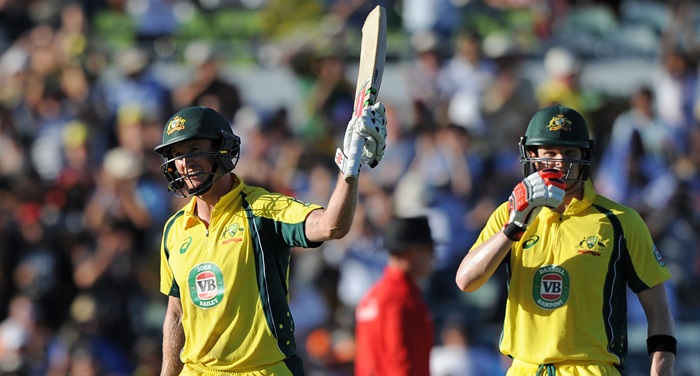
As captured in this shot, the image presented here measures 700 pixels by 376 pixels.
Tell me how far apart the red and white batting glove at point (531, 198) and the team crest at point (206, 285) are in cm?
144

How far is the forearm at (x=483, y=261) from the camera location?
19.1 feet

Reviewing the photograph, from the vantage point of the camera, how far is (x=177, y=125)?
620 cm

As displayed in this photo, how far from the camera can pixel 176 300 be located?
21.1 feet

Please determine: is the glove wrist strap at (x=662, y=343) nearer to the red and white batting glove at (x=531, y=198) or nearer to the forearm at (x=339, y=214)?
the red and white batting glove at (x=531, y=198)

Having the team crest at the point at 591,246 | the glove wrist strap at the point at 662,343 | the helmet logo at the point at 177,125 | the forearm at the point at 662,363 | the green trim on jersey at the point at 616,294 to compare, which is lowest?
the forearm at the point at 662,363

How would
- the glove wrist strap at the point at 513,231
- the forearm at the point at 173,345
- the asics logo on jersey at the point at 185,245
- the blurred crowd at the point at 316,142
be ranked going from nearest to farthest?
1. the glove wrist strap at the point at 513,231
2. the asics logo on jersey at the point at 185,245
3. the forearm at the point at 173,345
4. the blurred crowd at the point at 316,142

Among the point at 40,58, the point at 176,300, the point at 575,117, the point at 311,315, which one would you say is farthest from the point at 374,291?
the point at 40,58

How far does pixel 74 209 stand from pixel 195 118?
6738 mm

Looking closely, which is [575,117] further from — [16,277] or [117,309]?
[16,277]

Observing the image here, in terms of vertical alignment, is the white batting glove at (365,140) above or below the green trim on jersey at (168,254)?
above

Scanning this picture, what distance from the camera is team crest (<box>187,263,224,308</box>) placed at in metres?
6.05

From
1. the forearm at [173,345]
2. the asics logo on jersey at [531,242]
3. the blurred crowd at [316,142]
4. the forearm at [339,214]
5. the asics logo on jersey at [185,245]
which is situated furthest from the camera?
the blurred crowd at [316,142]

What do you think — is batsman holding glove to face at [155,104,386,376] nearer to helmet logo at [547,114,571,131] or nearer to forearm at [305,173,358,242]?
forearm at [305,173,358,242]

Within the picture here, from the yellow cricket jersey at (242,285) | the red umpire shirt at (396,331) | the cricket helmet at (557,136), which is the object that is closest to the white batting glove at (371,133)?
the yellow cricket jersey at (242,285)
